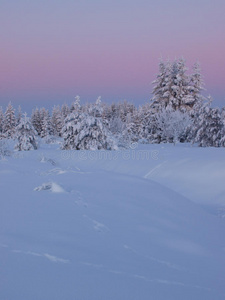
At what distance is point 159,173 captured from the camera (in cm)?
770

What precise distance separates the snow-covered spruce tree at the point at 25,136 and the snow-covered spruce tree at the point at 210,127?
11600mm

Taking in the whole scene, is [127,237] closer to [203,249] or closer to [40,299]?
[203,249]

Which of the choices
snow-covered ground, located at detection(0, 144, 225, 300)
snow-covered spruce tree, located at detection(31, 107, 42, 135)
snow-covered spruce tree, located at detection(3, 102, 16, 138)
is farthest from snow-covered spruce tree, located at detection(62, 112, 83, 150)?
snow-covered spruce tree, located at detection(31, 107, 42, 135)

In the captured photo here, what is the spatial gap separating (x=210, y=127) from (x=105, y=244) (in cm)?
1563

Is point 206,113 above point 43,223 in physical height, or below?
above

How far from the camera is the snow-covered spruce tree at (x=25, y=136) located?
1761cm

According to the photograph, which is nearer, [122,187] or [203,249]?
[203,249]

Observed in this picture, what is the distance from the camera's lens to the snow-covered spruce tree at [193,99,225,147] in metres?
16.1

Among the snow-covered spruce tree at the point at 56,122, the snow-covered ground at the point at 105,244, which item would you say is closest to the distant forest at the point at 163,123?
the snow-covered ground at the point at 105,244

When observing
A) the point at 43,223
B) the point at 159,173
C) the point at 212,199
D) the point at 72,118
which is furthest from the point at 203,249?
the point at 72,118

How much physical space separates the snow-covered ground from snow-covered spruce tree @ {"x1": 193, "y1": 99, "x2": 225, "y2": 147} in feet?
39.7

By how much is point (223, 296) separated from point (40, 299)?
4.23 feet

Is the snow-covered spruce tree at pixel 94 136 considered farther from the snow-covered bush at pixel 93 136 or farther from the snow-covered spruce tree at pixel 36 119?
the snow-covered spruce tree at pixel 36 119

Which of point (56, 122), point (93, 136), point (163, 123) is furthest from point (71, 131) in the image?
point (56, 122)
